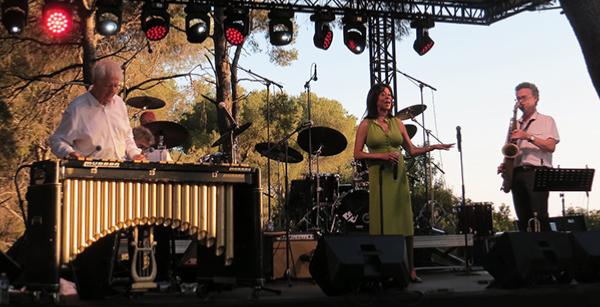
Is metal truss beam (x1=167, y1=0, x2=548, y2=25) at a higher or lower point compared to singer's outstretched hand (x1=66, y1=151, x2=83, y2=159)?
higher

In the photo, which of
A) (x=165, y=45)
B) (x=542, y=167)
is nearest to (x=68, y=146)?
(x=542, y=167)

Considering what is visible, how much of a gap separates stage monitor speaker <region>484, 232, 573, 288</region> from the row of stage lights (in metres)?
6.55

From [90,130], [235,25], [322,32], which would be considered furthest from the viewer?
[322,32]

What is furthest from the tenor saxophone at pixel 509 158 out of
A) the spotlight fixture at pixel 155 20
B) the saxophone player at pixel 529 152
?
the spotlight fixture at pixel 155 20

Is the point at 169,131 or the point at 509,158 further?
the point at 169,131

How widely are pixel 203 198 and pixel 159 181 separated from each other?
1.27 ft

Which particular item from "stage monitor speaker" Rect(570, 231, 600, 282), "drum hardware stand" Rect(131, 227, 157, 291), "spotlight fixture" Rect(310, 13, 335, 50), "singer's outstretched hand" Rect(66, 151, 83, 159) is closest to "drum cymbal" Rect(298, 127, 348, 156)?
"spotlight fixture" Rect(310, 13, 335, 50)

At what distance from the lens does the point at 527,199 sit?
6703mm

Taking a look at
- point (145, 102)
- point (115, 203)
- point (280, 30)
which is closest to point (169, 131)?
point (145, 102)

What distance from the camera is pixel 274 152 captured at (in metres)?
9.53

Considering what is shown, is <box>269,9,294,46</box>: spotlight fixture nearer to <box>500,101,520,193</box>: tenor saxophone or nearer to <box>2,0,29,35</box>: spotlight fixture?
<box>2,0,29,35</box>: spotlight fixture

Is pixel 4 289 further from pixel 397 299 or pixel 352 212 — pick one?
pixel 352 212

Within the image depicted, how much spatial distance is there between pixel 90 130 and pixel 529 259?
354 cm

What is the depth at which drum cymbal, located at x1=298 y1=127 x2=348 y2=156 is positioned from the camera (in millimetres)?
9961
